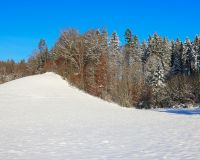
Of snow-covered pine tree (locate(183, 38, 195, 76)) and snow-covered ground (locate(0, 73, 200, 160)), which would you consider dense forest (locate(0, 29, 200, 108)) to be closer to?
snow-covered pine tree (locate(183, 38, 195, 76))

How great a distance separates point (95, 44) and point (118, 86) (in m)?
9.36

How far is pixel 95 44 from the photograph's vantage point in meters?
62.0

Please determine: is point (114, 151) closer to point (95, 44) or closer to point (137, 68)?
point (95, 44)

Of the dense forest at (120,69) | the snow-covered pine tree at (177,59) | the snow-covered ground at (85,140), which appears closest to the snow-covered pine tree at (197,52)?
the dense forest at (120,69)

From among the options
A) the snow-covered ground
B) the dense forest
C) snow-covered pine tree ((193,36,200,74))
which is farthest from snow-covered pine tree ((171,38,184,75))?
the snow-covered ground

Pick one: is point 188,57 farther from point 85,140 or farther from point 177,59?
point 85,140

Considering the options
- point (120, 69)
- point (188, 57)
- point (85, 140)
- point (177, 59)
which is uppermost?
point (188, 57)

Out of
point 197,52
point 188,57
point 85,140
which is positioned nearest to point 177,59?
point 188,57

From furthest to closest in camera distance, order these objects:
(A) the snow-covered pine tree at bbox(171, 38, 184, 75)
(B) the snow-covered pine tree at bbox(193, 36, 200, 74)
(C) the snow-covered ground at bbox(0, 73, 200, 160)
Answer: (A) the snow-covered pine tree at bbox(171, 38, 184, 75) → (B) the snow-covered pine tree at bbox(193, 36, 200, 74) → (C) the snow-covered ground at bbox(0, 73, 200, 160)

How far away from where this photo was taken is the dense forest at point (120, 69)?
5744 cm

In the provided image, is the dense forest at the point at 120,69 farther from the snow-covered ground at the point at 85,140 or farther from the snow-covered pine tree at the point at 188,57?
the snow-covered ground at the point at 85,140

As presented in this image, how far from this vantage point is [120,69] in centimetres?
7925

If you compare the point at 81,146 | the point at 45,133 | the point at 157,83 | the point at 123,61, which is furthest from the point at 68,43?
the point at 81,146

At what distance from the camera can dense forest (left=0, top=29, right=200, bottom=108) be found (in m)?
57.4
